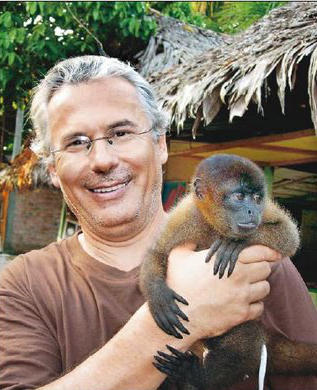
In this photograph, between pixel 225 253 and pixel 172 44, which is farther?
pixel 172 44

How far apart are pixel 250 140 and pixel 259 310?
387 centimetres

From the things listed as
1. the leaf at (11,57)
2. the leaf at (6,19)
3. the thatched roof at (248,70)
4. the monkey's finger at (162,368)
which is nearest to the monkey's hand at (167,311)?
the monkey's finger at (162,368)

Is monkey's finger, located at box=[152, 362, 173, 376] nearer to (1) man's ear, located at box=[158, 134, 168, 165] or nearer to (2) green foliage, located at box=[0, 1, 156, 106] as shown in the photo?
(1) man's ear, located at box=[158, 134, 168, 165]

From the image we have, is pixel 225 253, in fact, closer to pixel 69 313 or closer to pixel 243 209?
pixel 243 209

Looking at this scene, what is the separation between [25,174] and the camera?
948 cm

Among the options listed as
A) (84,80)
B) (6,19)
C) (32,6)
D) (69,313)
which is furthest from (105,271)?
(6,19)

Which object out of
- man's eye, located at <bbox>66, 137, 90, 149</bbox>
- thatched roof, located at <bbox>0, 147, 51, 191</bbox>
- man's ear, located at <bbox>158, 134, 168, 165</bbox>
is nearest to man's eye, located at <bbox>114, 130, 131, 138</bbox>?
man's eye, located at <bbox>66, 137, 90, 149</bbox>

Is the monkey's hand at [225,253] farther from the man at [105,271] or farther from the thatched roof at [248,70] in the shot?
the thatched roof at [248,70]

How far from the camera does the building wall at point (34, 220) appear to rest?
1266 centimetres

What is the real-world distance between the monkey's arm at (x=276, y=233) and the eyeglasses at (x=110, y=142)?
1.78 feet

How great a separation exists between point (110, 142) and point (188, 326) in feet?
2.32

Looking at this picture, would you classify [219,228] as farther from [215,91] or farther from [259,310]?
[215,91]

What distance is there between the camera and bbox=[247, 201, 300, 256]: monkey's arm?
1.99 m

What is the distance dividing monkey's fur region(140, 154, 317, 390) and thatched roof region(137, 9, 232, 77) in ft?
17.5
